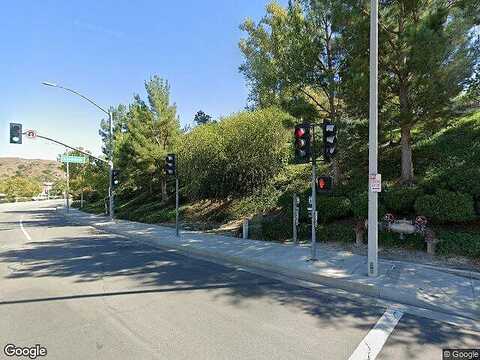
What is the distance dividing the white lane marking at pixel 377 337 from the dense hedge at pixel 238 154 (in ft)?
41.4


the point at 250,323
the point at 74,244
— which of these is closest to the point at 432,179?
the point at 250,323

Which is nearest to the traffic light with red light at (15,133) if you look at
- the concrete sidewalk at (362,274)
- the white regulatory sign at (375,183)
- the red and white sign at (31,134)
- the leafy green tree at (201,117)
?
the red and white sign at (31,134)

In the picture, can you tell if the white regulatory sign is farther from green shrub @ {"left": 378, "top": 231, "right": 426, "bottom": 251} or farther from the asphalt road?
green shrub @ {"left": 378, "top": 231, "right": 426, "bottom": 251}

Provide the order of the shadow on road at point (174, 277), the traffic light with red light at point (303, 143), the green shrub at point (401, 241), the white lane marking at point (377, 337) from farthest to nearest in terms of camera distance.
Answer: the green shrub at point (401, 241) → the traffic light with red light at point (303, 143) → the shadow on road at point (174, 277) → the white lane marking at point (377, 337)

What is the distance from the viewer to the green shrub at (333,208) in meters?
12.9

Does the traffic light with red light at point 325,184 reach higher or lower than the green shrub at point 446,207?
higher

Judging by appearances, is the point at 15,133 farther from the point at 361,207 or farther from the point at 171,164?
the point at 361,207

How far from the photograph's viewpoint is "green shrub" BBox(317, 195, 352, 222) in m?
12.9

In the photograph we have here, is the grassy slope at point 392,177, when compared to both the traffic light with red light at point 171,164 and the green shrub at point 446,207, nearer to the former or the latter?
the green shrub at point 446,207

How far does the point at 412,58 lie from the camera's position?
10859 millimetres

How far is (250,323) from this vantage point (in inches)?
226

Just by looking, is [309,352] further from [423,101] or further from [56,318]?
[423,101]

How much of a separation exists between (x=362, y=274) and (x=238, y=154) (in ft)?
38.3

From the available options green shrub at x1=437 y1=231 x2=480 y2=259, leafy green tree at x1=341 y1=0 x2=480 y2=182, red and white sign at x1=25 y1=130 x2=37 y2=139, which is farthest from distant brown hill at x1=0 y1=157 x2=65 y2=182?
green shrub at x1=437 y1=231 x2=480 y2=259
